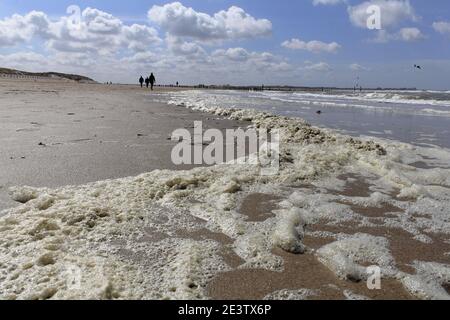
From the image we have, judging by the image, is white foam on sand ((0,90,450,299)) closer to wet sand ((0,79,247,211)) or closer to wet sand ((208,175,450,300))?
wet sand ((208,175,450,300))

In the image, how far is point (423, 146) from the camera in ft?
27.6

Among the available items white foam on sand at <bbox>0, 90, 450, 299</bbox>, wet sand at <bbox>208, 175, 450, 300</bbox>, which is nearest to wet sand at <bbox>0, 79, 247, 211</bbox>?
white foam on sand at <bbox>0, 90, 450, 299</bbox>

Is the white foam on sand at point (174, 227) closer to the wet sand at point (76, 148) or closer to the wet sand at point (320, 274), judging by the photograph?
the wet sand at point (320, 274)

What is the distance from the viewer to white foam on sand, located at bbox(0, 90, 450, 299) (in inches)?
103

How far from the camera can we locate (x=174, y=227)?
11.8 feet

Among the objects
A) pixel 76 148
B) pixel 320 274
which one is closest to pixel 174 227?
pixel 320 274

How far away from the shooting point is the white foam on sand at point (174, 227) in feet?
8.62

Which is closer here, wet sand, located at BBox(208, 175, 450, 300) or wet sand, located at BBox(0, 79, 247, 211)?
wet sand, located at BBox(208, 175, 450, 300)

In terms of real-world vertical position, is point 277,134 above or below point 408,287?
above

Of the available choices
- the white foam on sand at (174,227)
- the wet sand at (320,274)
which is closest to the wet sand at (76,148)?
the white foam on sand at (174,227)

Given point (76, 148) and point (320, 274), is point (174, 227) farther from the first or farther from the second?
point (76, 148)

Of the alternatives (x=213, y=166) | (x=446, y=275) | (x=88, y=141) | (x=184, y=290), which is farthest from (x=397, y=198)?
(x=88, y=141)
